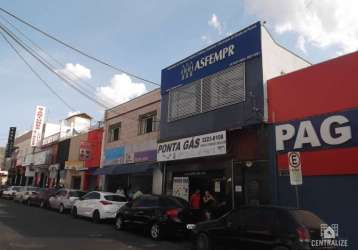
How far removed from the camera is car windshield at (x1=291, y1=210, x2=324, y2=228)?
873cm

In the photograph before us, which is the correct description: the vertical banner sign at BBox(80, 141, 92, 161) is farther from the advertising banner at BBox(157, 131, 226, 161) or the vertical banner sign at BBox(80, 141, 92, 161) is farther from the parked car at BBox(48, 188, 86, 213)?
the advertising banner at BBox(157, 131, 226, 161)

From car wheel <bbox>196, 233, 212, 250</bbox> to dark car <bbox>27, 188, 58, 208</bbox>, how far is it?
17261 millimetres

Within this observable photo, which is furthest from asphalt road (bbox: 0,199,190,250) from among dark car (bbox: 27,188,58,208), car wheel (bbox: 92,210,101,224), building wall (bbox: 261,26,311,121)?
dark car (bbox: 27,188,58,208)

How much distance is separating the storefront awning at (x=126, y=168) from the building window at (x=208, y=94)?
2984mm

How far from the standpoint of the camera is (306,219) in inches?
351

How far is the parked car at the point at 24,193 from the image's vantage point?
31295 mm

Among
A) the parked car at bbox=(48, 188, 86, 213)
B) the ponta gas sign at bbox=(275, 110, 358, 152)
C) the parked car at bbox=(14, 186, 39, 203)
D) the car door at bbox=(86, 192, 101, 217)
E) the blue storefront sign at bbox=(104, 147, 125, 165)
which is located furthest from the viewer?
the parked car at bbox=(14, 186, 39, 203)

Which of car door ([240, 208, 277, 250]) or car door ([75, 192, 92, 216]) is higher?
car door ([75, 192, 92, 216])

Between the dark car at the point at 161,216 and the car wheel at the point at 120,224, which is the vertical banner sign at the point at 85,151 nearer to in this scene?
the car wheel at the point at 120,224

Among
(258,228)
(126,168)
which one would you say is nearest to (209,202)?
(258,228)

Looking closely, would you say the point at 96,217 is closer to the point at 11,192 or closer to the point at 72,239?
the point at 72,239

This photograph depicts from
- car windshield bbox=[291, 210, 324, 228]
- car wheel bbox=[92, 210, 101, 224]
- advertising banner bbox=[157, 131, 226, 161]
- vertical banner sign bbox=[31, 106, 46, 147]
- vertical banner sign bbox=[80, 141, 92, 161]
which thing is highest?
vertical banner sign bbox=[31, 106, 46, 147]

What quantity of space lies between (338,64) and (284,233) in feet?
23.9

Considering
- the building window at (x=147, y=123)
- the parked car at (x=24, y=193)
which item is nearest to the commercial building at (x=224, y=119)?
the building window at (x=147, y=123)
